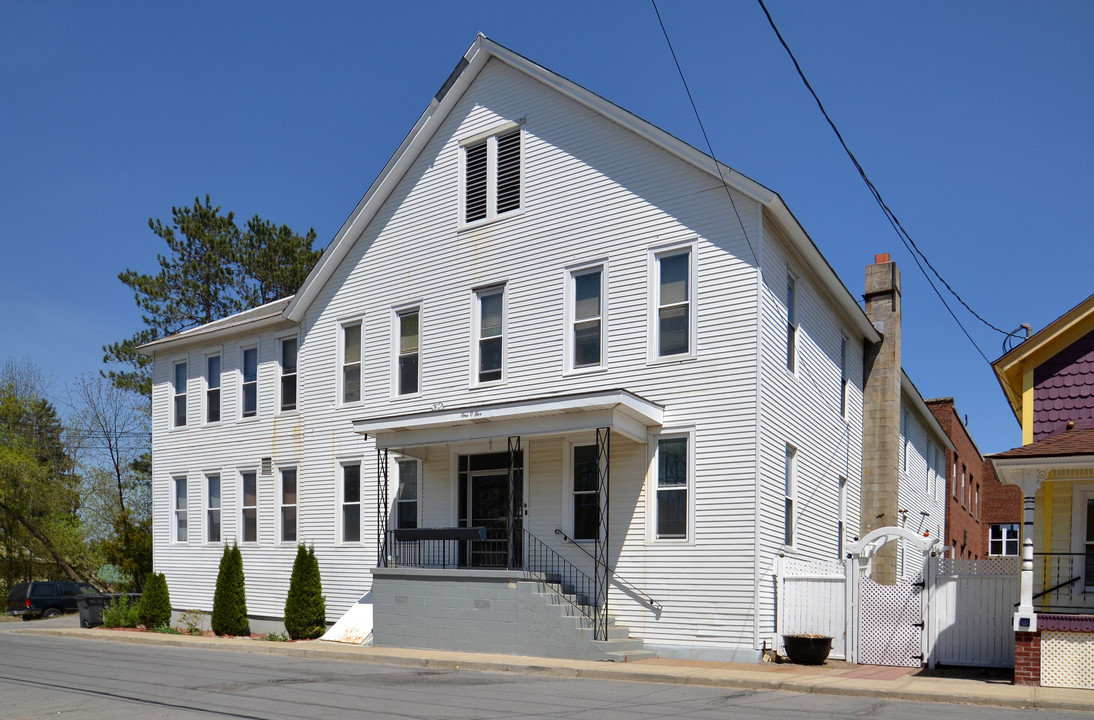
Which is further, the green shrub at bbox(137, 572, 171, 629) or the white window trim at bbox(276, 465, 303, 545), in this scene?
the green shrub at bbox(137, 572, 171, 629)

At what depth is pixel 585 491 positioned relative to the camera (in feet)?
59.9

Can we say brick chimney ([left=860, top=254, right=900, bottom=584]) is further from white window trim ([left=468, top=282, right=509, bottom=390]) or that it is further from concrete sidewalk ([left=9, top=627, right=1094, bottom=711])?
white window trim ([left=468, top=282, right=509, bottom=390])

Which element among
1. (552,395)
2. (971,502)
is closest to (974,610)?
(552,395)

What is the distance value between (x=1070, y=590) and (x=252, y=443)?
1814 centimetres

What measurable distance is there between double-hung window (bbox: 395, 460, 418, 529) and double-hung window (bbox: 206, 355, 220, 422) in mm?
7346

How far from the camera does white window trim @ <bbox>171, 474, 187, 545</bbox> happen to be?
26.4 metres

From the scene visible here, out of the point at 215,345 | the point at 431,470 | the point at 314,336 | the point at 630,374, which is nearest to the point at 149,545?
the point at 215,345

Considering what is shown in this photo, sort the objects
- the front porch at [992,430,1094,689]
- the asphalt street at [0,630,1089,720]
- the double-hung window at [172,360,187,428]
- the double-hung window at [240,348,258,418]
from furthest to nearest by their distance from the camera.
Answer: the double-hung window at [172,360,187,428] → the double-hung window at [240,348,258,418] → the front porch at [992,430,1094,689] → the asphalt street at [0,630,1089,720]

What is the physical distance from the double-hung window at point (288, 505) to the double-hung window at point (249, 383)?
2105mm

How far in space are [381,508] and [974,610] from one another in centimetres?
1181

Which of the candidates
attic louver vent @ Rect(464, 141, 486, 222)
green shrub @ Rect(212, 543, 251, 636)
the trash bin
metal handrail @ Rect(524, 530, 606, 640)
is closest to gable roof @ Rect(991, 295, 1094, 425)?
metal handrail @ Rect(524, 530, 606, 640)

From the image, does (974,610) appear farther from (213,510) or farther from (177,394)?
(177,394)

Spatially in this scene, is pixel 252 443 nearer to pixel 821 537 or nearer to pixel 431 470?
pixel 431 470

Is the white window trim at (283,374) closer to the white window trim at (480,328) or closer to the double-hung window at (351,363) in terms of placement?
the double-hung window at (351,363)
